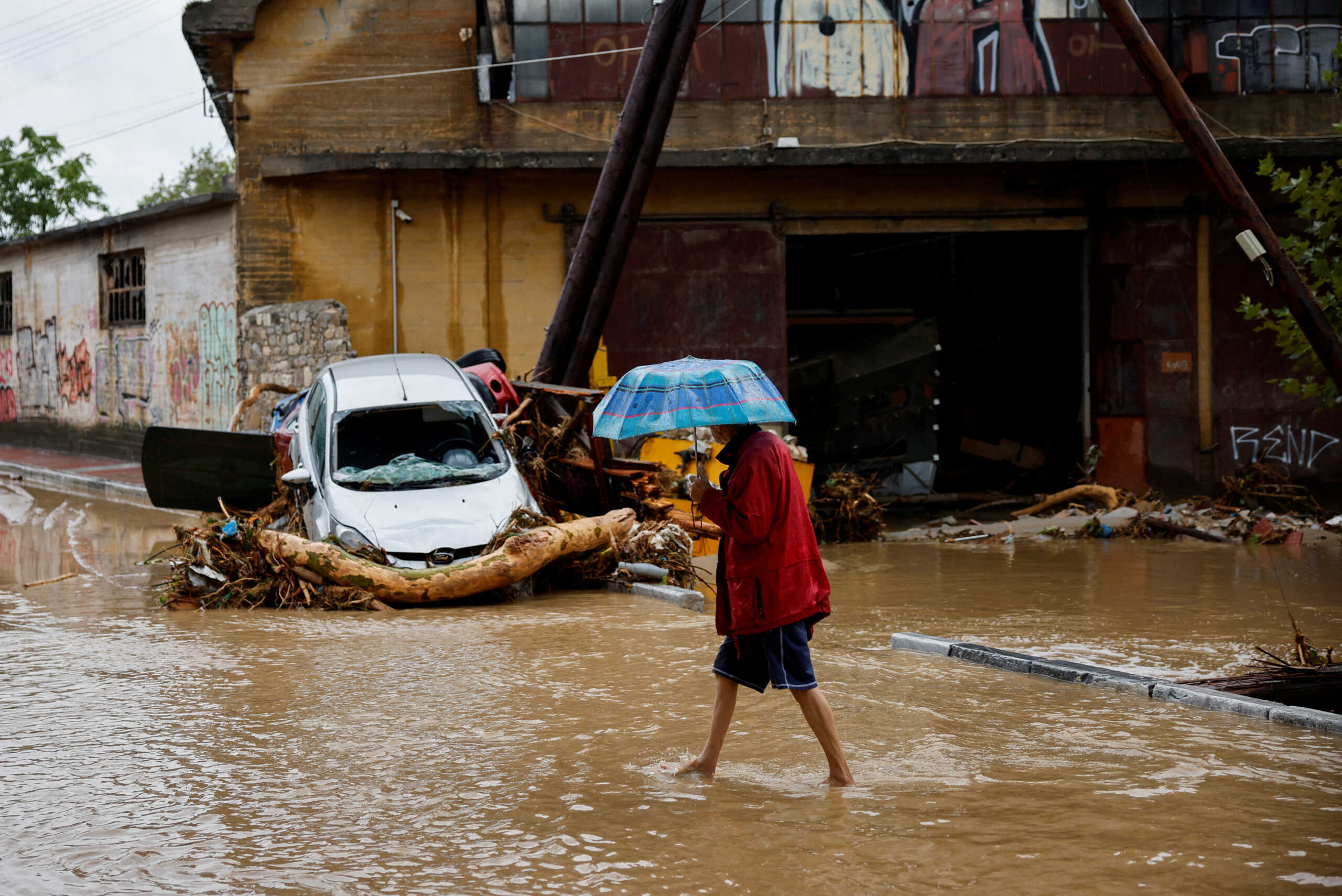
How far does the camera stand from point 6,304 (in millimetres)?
30031

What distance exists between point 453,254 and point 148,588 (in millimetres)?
8582

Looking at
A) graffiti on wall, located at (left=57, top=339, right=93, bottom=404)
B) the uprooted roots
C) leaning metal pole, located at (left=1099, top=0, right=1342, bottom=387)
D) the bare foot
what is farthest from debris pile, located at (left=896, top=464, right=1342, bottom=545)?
graffiti on wall, located at (left=57, top=339, right=93, bottom=404)

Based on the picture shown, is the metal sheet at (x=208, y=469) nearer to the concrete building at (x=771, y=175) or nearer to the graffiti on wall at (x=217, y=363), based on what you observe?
the concrete building at (x=771, y=175)

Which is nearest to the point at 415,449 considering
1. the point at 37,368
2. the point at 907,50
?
the point at 907,50

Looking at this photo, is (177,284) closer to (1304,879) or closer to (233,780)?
(233,780)

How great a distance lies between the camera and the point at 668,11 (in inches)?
572

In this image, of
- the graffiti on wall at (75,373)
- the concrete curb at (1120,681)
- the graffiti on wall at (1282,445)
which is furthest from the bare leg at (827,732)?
the graffiti on wall at (75,373)

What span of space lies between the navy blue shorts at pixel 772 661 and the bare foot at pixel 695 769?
13.9 inches

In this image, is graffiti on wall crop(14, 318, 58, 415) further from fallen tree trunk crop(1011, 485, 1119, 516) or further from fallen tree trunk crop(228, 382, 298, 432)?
fallen tree trunk crop(1011, 485, 1119, 516)

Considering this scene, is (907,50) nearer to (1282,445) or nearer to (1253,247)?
(1282,445)

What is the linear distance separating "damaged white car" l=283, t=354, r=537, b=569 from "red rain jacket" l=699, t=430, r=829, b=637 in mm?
5232

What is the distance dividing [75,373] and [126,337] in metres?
3.26

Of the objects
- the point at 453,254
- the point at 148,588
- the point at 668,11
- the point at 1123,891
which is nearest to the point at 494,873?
the point at 1123,891

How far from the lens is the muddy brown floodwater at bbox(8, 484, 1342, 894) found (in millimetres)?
4273
